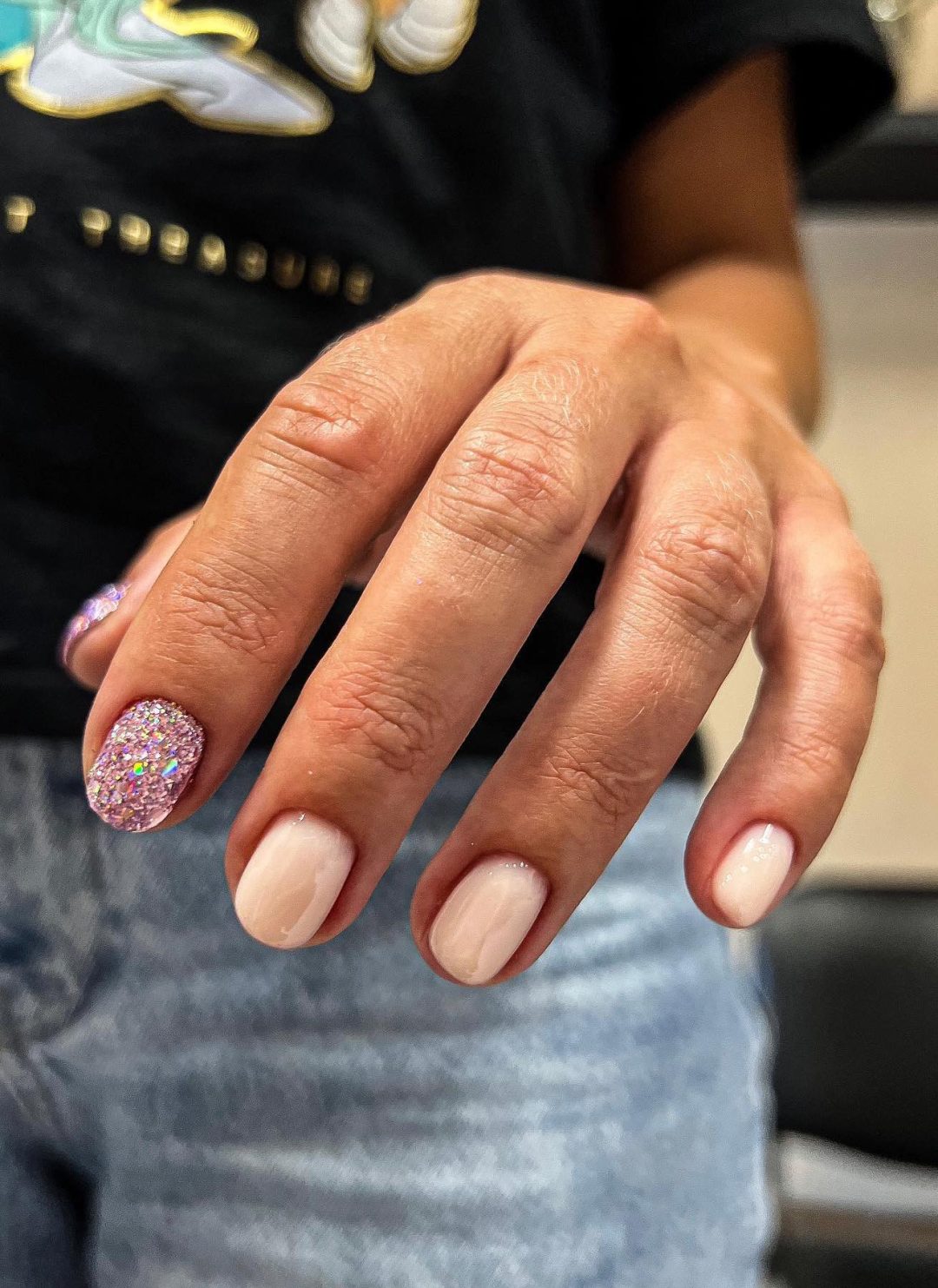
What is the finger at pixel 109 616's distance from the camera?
1.12 ft

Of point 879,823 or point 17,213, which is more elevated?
point 17,213

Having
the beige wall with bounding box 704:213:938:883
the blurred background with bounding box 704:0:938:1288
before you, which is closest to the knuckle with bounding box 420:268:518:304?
the blurred background with bounding box 704:0:938:1288

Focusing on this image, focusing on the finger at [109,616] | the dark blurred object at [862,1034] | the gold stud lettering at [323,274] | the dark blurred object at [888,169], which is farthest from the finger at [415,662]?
the dark blurred object at [888,169]

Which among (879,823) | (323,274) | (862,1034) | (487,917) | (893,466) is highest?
(323,274)

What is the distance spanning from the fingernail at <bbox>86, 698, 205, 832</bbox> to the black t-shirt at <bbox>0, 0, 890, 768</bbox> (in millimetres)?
126

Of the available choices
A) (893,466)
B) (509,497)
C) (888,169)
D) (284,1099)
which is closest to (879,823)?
(893,466)

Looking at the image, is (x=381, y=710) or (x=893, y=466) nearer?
(x=381, y=710)

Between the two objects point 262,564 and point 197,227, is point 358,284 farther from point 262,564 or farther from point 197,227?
point 262,564

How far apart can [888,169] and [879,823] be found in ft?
2.44

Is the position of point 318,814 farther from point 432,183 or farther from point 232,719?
point 432,183

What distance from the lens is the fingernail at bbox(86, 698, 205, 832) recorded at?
0.27 metres

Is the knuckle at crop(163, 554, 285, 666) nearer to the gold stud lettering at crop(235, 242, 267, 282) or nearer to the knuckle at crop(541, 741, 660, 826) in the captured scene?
the knuckle at crop(541, 741, 660, 826)

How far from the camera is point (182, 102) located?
0.43 m

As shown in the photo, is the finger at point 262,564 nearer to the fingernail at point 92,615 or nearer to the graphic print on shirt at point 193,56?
the fingernail at point 92,615
